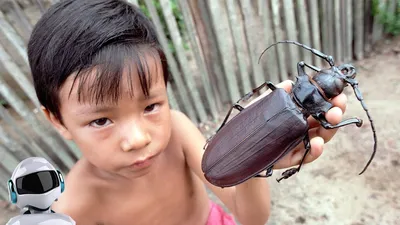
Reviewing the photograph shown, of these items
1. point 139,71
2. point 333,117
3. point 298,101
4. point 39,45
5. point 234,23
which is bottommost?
point 234,23

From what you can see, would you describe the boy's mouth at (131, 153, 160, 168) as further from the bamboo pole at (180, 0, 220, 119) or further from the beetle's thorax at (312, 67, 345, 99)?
the bamboo pole at (180, 0, 220, 119)

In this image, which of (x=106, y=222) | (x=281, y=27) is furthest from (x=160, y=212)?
(x=281, y=27)

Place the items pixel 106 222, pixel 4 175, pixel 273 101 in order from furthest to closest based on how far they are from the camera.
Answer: pixel 4 175 → pixel 106 222 → pixel 273 101

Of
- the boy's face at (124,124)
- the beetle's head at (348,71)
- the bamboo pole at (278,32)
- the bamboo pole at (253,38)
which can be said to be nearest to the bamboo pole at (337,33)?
the bamboo pole at (278,32)

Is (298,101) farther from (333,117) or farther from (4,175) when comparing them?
(4,175)

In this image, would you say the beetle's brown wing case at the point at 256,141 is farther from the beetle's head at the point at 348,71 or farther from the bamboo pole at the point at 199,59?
the bamboo pole at the point at 199,59

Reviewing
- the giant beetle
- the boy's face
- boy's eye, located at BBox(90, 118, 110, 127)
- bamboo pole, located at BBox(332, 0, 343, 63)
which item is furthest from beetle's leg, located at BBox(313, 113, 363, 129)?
bamboo pole, located at BBox(332, 0, 343, 63)

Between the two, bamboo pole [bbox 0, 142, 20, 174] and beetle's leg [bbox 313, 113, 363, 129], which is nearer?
beetle's leg [bbox 313, 113, 363, 129]
